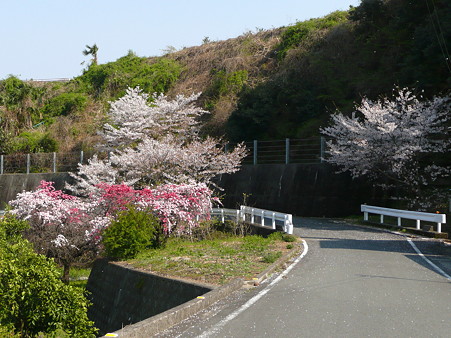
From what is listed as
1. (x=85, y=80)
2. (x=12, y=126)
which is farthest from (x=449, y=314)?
(x=85, y=80)

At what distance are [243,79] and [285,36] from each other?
227 inches

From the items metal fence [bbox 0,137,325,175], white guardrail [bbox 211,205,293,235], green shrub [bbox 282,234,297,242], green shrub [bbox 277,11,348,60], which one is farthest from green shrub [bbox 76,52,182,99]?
green shrub [bbox 282,234,297,242]

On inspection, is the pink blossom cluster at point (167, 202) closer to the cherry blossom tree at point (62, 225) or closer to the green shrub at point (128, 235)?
the cherry blossom tree at point (62, 225)

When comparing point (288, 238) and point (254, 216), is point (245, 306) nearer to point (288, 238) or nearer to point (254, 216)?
point (288, 238)

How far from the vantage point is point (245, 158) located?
37.2 metres

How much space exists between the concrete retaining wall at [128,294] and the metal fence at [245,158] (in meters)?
18.0

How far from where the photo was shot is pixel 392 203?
28.4 metres

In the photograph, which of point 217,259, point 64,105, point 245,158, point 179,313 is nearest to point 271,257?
point 217,259

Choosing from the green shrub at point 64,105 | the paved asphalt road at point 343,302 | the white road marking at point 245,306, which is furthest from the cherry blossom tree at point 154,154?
the green shrub at point 64,105

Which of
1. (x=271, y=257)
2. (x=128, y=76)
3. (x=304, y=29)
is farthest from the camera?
(x=128, y=76)

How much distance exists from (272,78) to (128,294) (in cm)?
3171

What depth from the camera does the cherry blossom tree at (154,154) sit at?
2848cm

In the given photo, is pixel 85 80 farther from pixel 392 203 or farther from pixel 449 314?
pixel 449 314

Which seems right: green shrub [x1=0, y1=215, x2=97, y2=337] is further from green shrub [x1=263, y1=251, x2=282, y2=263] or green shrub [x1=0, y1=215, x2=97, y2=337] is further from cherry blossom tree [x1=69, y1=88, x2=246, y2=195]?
cherry blossom tree [x1=69, y1=88, x2=246, y2=195]
